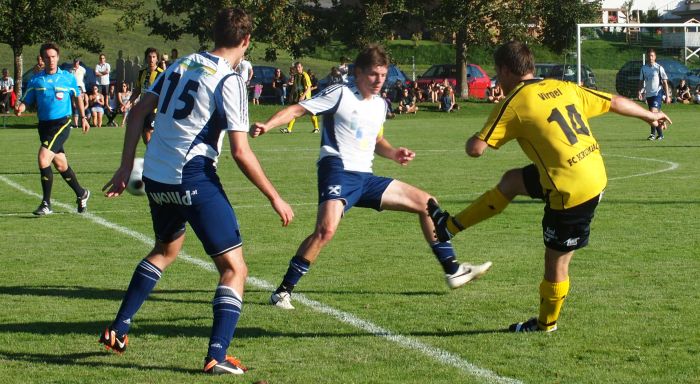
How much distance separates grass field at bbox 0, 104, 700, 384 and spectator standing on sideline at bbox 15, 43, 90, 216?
362mm

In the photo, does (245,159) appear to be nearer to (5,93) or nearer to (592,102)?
(592,102)

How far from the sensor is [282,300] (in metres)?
8.53

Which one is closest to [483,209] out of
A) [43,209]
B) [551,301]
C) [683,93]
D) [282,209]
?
[551,301]

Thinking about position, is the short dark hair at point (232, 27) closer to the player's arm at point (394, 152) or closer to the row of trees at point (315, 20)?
the player's arm at point (394, 152)

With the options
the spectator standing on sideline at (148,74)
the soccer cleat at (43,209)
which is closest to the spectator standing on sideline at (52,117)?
the soccer cleat at (43,209)

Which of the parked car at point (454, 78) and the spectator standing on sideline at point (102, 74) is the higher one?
the spectator standing on sideline at point (102, 74)

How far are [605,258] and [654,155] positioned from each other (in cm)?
1300

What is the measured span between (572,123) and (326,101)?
7.44 ft

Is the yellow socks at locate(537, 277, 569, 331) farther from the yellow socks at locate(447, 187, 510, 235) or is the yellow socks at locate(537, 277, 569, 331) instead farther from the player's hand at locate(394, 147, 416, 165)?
the player's hand at locate(394, 147, 416, 165)

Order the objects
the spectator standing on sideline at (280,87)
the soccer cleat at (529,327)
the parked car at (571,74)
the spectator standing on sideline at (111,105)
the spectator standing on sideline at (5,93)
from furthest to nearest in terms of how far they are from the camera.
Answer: the parked car at (571,74) → the spectator standing on sideline at (280,87) → the spectator standing on sideline at (5,93) → the spectator standing on sideline at (111,105) → the soccer cleat at (529,327)

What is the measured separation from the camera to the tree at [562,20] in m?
56.3

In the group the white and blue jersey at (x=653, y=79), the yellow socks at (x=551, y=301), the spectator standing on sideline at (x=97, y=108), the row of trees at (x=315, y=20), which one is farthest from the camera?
the row of trees at (x=315, y=20)

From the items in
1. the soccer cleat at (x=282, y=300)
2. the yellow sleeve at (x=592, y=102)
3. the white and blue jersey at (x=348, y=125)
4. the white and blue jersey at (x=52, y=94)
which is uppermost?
the yellow sleeve at (x=592, y=102)

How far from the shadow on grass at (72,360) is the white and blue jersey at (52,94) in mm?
8578
